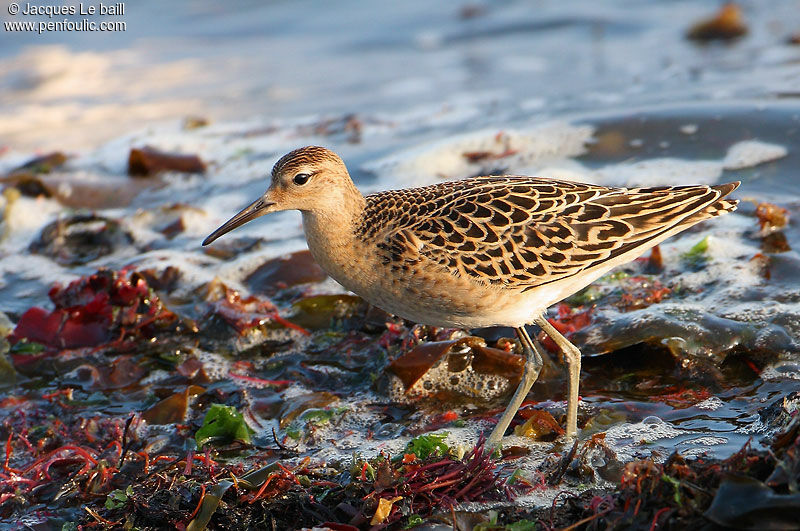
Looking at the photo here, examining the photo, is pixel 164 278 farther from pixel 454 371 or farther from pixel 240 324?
pixel 454 371

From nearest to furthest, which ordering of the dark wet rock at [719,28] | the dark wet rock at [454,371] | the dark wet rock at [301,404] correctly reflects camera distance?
the dark wet rock at [301,404], the dark wet rock at [454,371], the dark wet rock at [719,28]

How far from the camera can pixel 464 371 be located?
520 cm

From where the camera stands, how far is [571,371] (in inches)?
190

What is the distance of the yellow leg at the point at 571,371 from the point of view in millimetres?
4633

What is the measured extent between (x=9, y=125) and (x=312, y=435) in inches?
336

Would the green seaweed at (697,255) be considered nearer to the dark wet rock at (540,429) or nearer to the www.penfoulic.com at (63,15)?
the dark wet rock at (540,429)

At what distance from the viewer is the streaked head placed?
16.0ft

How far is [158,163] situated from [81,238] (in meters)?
1.77

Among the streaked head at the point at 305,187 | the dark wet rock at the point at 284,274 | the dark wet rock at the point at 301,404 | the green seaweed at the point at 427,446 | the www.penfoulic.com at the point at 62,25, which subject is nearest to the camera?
the green seaweed at the point at 427,446

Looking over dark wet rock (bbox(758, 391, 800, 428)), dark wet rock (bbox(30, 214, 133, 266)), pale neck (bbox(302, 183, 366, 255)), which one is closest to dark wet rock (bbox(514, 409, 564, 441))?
dark wet rock (bbox(758, 391, 800, 428))

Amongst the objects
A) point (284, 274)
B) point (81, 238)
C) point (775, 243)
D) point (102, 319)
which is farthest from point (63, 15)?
point (775, 243)

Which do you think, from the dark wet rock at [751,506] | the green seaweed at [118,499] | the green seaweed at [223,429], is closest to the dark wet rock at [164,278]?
the green seaweed at [223,429]

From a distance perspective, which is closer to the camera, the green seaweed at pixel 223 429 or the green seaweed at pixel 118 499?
the green seaweed at pixel 118 499

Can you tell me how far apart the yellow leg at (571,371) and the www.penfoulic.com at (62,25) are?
36.5 feet
